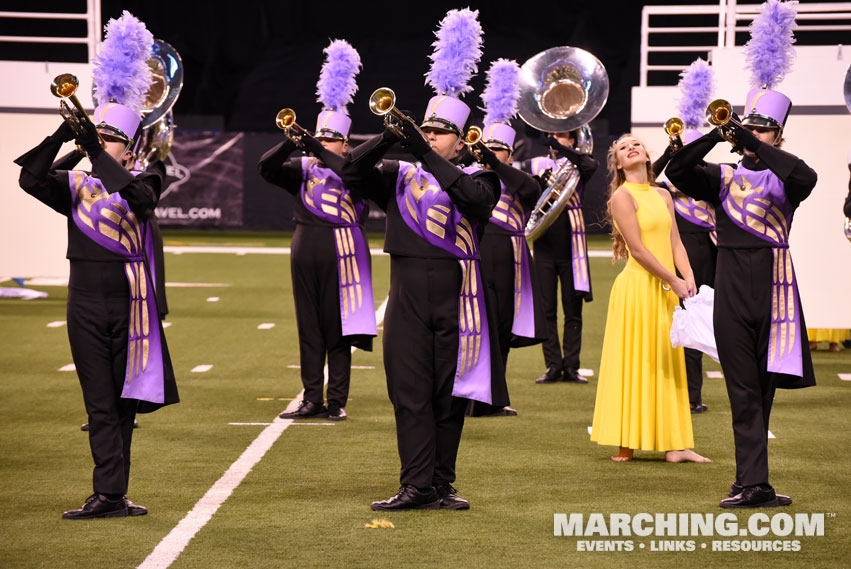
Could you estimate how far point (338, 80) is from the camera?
8.15m

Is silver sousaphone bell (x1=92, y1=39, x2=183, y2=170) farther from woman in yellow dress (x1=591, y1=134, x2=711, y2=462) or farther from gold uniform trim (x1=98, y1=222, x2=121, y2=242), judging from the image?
woman in yellow dress (x1=591, y1=134, x2=711, y2=462)

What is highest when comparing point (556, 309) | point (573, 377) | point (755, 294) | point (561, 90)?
point (561, 90)

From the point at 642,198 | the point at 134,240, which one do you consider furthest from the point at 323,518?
the point at 642,198

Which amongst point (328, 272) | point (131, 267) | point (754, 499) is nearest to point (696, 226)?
point (328, 272)

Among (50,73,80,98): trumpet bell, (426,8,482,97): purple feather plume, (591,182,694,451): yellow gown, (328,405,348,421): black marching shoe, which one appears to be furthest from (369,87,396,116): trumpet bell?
(328,405,348,421): black marching shoe

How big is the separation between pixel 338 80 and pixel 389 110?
10.7 ft

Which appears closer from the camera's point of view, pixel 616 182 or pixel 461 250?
pixel 461 250

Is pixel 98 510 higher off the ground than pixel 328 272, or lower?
lower

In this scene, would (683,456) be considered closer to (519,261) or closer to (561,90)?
(519,261)

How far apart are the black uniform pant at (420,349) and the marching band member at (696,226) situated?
10.4 feet

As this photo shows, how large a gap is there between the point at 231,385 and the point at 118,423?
377 centimetres

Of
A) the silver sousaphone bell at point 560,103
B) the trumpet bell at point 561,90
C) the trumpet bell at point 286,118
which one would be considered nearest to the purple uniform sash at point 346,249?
the trumpet bell at point 286,118

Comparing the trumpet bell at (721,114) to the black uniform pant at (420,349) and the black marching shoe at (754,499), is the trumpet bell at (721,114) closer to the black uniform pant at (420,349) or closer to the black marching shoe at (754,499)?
the black uniform pant at (420,349)

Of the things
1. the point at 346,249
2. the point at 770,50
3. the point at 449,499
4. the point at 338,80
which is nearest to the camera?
the point at 449,499
